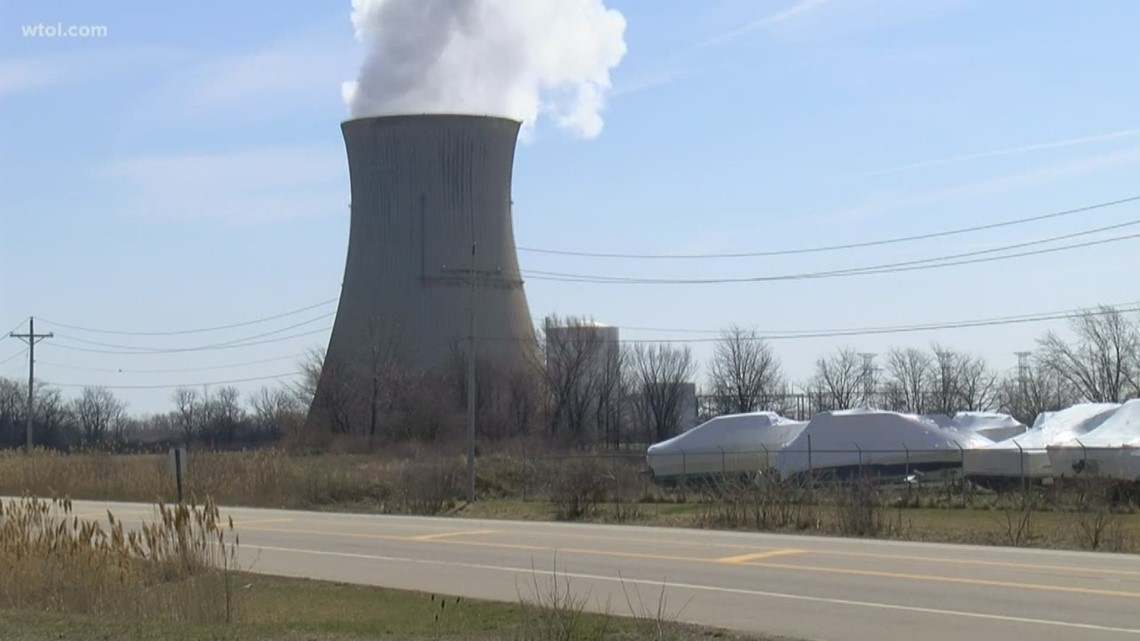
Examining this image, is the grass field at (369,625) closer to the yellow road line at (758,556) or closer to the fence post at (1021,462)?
the yellow road line at (758,556)

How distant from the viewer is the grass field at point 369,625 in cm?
888

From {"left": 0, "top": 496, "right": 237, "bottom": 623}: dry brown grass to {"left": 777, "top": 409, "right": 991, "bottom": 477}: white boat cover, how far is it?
2377 centimetres

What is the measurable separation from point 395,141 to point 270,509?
13512 millimetres

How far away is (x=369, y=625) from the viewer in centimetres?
1041

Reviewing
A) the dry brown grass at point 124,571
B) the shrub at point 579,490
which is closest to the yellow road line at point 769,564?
the shrub at point 579,490

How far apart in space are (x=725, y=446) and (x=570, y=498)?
39.1 feet

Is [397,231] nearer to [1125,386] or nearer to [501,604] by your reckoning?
[501,604]

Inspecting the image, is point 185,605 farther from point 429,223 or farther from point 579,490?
point 429,223

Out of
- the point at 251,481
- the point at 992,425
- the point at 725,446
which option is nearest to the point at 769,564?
the point at 251,481

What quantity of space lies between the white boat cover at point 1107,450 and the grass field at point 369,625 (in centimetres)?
1945

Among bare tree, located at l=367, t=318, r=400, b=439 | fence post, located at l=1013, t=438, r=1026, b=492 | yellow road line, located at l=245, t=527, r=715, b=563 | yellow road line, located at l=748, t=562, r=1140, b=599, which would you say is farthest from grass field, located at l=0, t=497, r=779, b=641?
bare tree, located at l=367, t=318, r=400, b=439

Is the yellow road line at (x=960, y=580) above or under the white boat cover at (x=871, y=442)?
under

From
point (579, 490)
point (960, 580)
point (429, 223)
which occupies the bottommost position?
point (960, 580)

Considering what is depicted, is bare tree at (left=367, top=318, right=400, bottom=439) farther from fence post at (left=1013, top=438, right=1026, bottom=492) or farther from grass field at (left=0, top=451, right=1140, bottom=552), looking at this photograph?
fence post at (left=1013, top=438, right=1026, bottom=492)
